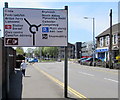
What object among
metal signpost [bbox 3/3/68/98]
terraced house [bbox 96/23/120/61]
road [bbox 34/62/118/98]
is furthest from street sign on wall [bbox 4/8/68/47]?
terraced house [bbox 96/23/120/61]

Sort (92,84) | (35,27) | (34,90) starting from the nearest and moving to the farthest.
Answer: (35,27), (34,90), (92,84)

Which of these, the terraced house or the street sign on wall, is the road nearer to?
the street sign on wall

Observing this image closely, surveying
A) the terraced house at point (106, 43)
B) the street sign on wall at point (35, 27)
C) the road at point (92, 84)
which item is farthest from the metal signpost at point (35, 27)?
the terraced house at point (106, 43)

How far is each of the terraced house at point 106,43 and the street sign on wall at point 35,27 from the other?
142 feet

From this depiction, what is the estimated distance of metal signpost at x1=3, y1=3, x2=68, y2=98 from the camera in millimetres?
9391

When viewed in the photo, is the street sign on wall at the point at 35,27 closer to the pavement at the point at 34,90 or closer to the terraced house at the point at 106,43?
the pavement at the point at 34,90

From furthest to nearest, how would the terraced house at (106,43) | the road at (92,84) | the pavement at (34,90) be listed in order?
the terraced house at (106,43) < the road at (92,84) < the pavement at (34,90)

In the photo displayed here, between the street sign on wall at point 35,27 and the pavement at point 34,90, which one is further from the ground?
the street sign on wall at point 35,27

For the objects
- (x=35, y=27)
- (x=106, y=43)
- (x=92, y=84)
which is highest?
(x=106, y=43)

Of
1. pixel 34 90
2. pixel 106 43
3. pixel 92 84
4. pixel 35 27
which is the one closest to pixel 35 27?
pixel 35 27

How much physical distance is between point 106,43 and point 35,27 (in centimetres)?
5051

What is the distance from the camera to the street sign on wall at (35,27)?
939 centimetres

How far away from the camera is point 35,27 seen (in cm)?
951

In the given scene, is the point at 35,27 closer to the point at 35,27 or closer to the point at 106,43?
the point at 35,27
